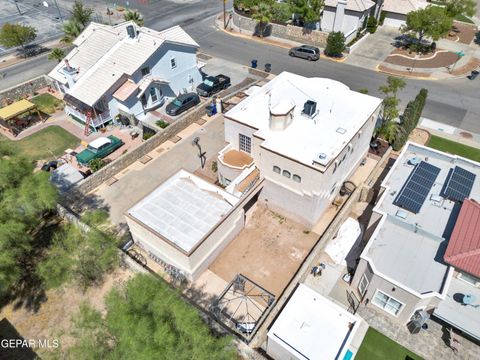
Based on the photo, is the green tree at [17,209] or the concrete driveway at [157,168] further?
the concrete driveway at [157,168]

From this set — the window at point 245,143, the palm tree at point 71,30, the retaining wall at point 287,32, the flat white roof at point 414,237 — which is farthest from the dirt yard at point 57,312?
the retaining wall at point 287,32

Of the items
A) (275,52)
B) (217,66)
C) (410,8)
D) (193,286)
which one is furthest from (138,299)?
(410,8)

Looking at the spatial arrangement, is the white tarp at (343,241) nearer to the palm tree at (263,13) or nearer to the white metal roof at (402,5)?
the palm tree at (263,13)

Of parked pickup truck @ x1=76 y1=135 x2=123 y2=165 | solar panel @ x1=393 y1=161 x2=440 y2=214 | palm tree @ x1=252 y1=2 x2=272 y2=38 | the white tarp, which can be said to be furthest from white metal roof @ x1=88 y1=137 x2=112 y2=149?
palm tree @ x1=252 y1=2 x2=272 y2=38

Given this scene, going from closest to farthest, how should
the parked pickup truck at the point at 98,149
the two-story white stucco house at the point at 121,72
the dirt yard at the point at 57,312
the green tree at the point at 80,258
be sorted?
the dirt yard at the point at 57,312, the green tree at the point at 80,258, the parked pickup truck at the point at 98,149, the two-story white stucco house at the point at 121,72

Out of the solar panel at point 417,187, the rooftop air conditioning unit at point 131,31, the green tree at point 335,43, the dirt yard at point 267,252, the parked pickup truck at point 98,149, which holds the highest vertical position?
the rooftop air conditioning unit at point 131,31

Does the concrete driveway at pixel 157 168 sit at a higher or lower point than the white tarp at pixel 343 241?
higher

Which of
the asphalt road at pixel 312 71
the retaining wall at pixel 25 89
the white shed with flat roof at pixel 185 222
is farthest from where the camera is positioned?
the retaining wall at pixel 25 89
